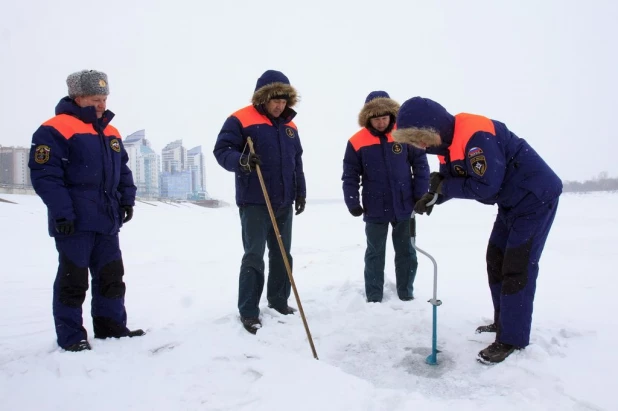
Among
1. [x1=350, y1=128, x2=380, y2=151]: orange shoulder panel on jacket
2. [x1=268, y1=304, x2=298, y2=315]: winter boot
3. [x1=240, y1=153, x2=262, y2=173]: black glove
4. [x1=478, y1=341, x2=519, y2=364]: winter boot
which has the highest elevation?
[x1=350, y1=128, x2=380, y2=151]: orange shoulder panel on jacket

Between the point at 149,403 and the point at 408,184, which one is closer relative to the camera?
the point at 149,403

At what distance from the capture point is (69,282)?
9.15 feet

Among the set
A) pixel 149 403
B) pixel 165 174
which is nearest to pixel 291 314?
pixel 149 403

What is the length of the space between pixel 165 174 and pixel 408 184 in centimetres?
6638

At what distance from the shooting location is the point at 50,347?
9.21ft

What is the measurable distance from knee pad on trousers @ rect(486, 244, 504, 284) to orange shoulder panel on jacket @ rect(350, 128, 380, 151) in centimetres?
160

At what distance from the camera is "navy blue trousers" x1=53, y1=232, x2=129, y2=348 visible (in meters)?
2.78

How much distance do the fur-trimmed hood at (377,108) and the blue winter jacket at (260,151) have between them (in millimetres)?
794

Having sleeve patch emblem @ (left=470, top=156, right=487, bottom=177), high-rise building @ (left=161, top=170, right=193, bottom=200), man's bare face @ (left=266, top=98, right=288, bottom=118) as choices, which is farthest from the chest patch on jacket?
high-rise building @ (left=161, top=170, right=193, bottom=200)

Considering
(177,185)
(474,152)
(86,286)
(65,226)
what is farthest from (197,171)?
(474,152)

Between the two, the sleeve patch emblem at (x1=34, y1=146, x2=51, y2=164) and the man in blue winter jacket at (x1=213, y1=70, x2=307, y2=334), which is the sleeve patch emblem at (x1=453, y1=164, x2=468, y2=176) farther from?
the sleeve patch emblem at (x1=34, y1=146, x2=51, y2=164)

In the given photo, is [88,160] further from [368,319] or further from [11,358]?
[368,319]

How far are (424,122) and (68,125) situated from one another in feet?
7.96

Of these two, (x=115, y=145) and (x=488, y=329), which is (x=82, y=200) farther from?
(x=488, y=329)
